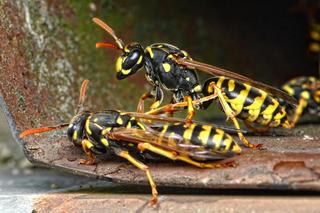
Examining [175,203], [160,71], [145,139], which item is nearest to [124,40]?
[160,71]

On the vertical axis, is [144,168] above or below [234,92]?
below

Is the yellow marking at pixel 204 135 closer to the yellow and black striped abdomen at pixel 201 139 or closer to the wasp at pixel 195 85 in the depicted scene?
the yellow and black striped abdomen at pixel 201 139

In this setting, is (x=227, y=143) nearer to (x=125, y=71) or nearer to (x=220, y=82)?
(x=220, y=82)

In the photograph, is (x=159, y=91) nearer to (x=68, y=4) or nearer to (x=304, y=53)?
(x=68, y=4)

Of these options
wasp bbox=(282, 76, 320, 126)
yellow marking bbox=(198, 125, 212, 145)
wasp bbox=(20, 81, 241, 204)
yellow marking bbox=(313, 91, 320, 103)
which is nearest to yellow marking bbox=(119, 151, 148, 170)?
wasp bbox=(20, 81, 241, 204)

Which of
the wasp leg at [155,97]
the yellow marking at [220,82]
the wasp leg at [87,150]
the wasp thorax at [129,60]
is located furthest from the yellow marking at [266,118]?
the wasp leg at [87,150]

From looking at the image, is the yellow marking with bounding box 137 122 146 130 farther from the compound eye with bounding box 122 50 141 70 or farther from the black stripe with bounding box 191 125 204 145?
the compound eye with bounding box 122 50 141 70

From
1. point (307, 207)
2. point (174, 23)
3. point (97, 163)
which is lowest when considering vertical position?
point (307, 207)

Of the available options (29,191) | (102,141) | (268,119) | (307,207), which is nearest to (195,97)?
(268,119)
